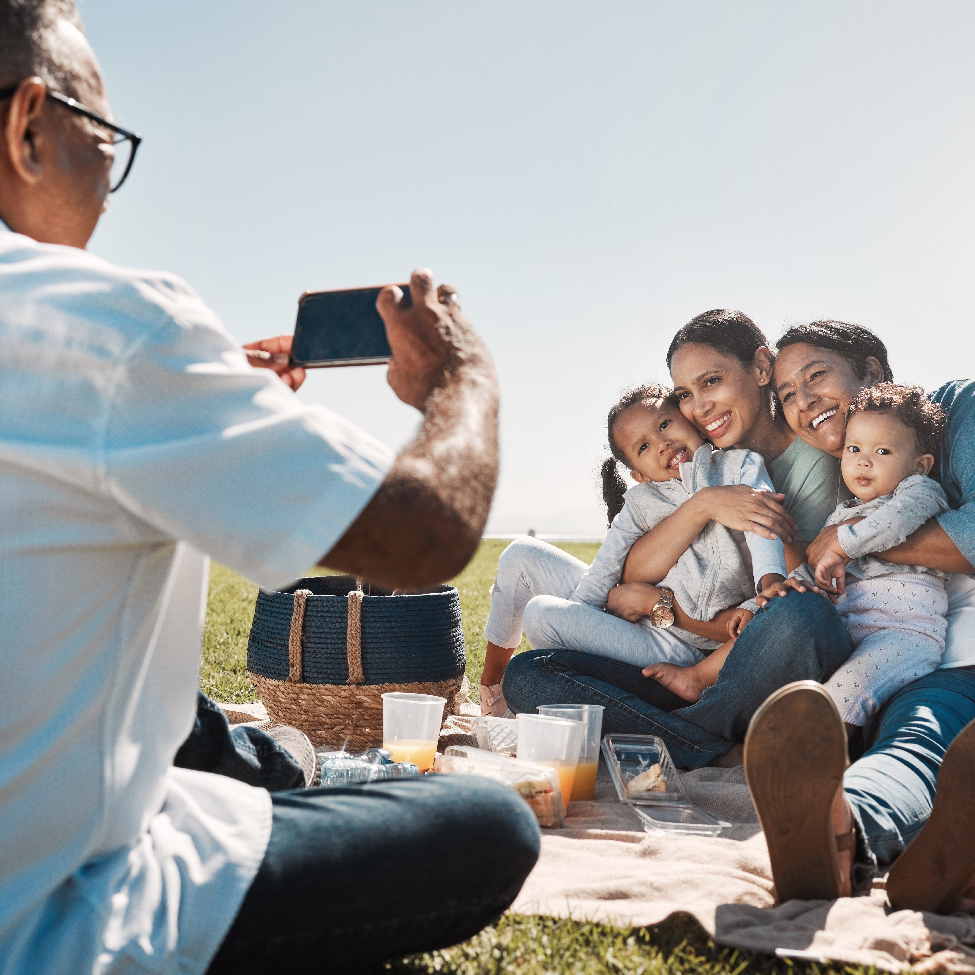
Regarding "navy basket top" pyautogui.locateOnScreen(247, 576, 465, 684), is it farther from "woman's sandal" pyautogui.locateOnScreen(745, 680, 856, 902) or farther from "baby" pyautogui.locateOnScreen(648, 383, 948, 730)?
"woman's sandal" pyautogui.locateOnScreen(745, 680, 856, 902)

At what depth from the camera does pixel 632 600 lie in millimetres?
3303

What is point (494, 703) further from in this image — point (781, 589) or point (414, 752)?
point (781, 589)

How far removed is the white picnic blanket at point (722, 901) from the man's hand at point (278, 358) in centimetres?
119

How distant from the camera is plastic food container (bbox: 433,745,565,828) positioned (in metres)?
2.31

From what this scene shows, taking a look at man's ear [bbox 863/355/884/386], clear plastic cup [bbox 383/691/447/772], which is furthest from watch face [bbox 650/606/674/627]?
man's ear [bbox 863/355/884/386]

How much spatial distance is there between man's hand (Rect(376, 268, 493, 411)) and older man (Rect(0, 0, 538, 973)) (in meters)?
0.10

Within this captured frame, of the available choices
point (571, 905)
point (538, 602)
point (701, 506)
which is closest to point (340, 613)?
point (538, 602)

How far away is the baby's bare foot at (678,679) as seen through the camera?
303 cm

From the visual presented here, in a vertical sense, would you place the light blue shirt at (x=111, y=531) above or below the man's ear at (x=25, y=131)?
below

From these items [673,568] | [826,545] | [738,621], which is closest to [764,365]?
[826,545]

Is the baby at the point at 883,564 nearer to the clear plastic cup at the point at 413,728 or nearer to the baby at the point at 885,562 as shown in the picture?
the baby at the point at 885,562

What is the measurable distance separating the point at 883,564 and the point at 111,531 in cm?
256

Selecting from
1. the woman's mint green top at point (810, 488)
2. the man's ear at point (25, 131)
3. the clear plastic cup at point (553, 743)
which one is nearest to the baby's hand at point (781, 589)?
the woman's mint green top at point (810, 488)

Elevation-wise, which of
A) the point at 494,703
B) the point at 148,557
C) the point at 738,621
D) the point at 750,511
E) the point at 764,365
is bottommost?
the point at 494,703
